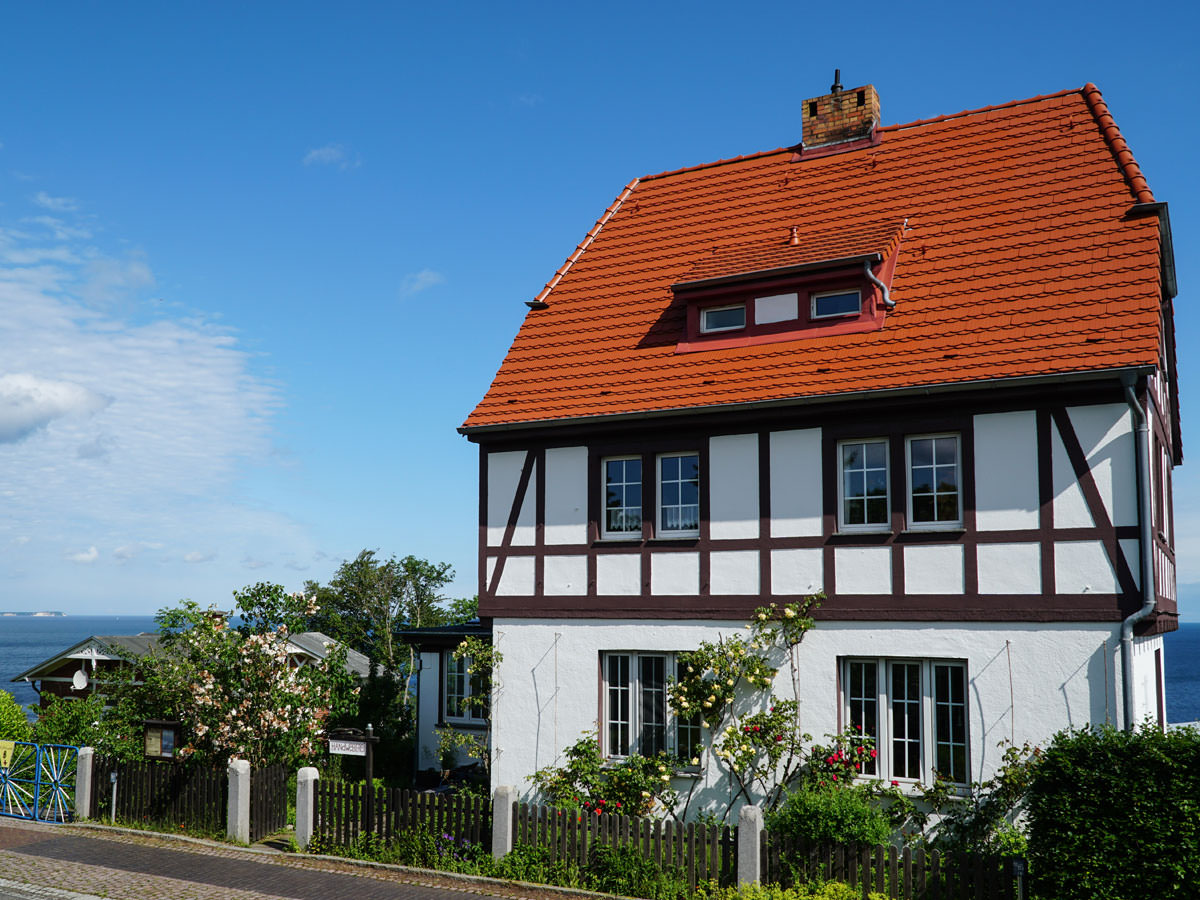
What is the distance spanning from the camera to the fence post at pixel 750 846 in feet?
39.1

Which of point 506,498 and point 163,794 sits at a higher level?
point 506,498

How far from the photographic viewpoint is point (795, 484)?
1415cm

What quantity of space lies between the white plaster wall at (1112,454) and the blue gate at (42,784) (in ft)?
51.6

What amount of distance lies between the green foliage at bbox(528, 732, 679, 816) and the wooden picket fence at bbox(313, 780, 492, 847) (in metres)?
1.25

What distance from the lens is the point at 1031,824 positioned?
10664 millimetres

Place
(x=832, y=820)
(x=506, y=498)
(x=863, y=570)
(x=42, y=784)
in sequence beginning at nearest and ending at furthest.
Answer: (x=832, y=820), (x=863, y=570), (x=506, y=498), (x=42, y=784)

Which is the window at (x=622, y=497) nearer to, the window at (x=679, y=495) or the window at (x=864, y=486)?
the window at (x=679, y=495)

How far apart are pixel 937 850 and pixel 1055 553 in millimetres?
3764

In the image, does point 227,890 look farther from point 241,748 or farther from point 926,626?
point 926,626

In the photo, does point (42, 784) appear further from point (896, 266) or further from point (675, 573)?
point (896, 266)

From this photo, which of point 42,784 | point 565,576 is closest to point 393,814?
point 565,576

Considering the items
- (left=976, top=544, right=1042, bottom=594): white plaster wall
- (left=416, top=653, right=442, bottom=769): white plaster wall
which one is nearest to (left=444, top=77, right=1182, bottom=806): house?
(left=976, top=544, right=1042, bottom=594): white plaster wall

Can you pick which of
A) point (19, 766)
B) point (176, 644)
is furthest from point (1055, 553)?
point (19, 766)

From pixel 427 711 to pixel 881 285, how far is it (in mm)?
14771
